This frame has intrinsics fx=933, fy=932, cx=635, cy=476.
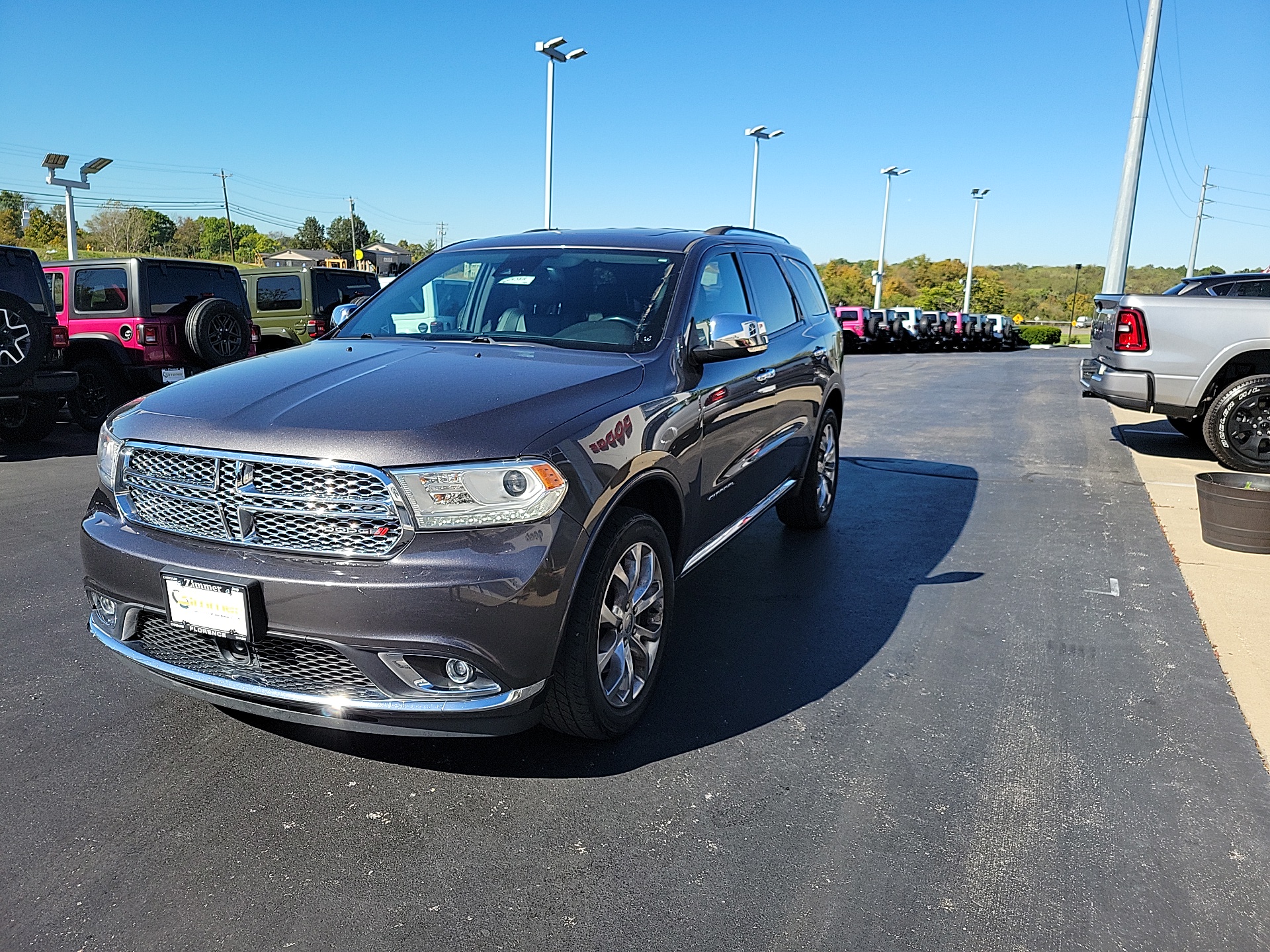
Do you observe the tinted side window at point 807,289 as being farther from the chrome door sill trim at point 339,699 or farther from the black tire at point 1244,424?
the black tire at point 1244,424

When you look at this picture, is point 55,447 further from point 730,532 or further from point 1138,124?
point 1138,124

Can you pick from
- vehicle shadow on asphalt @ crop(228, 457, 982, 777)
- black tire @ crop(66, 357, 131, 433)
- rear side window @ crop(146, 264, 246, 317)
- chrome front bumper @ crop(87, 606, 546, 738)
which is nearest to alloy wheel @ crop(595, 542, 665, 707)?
vehicle shadow on asphalt @ crop(228, 457, 982, 777)

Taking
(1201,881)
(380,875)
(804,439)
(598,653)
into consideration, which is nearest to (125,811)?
(380,875)

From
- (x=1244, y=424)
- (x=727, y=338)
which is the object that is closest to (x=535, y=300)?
(x=727, y=338)

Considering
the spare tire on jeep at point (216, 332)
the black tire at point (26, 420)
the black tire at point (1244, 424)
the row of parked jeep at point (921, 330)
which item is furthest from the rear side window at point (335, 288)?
the row of parked jeep at point (921, 330)

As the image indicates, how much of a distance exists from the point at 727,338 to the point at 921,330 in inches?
1415

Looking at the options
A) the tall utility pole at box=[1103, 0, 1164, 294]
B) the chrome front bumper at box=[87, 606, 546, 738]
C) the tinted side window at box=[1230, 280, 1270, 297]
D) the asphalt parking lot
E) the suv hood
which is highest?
the tall utility pole at box=[1103, 0, 1164, 294]

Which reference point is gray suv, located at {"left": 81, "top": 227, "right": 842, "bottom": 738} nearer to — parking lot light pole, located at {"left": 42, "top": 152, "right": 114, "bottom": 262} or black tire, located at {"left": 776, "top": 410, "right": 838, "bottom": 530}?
black tire, located at {"left": 776, "top": 410, "right": 838, "bottom": 530}

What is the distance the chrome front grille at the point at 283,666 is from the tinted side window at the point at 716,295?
193 centimetres

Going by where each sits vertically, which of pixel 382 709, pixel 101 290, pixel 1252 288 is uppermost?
pixel 1252 288

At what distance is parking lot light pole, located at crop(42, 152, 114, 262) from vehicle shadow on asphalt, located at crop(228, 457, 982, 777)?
21.2 metres

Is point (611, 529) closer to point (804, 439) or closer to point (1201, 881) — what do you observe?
point (1201, 881)

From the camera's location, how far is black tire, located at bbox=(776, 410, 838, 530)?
235 inches

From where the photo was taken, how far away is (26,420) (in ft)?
31.5
